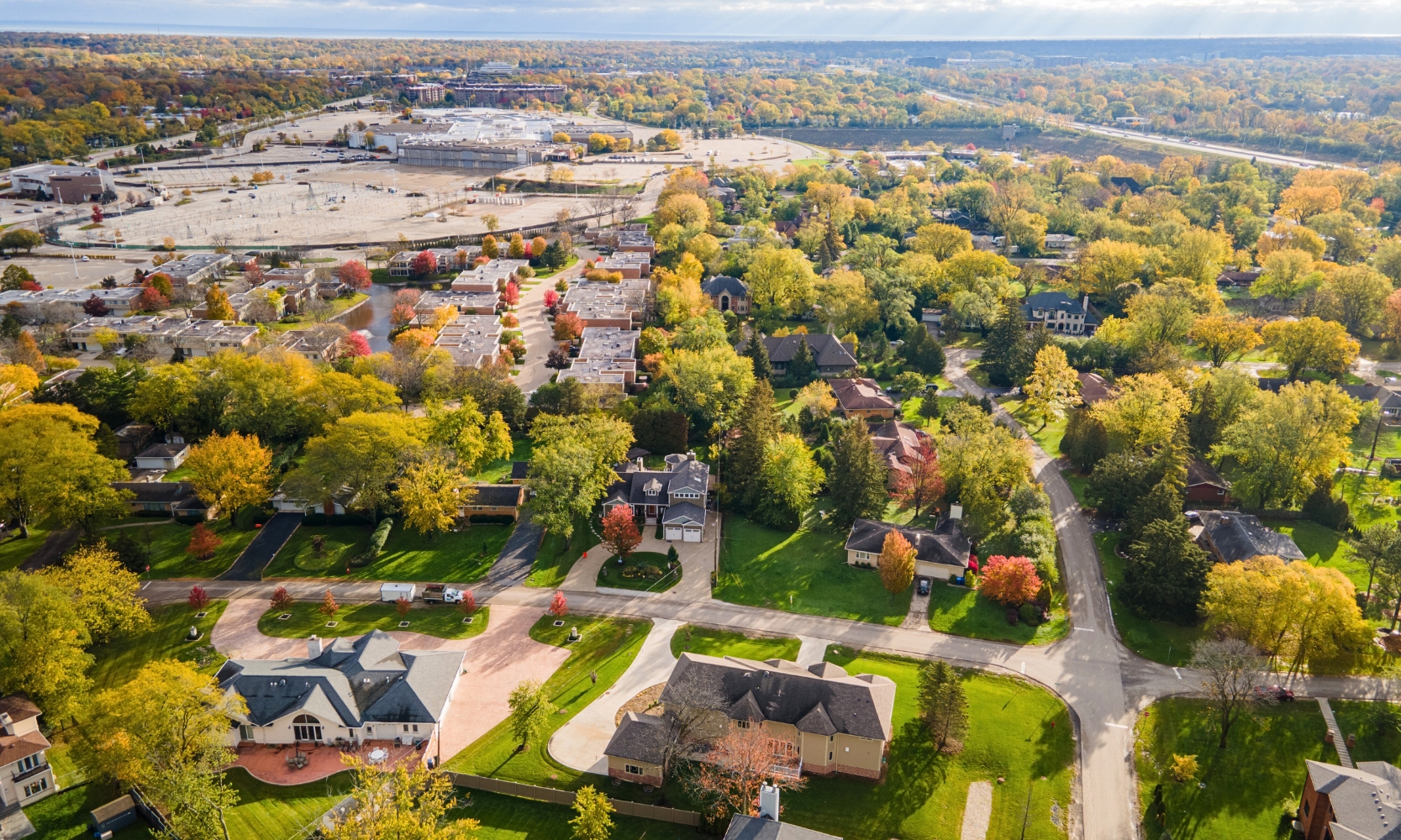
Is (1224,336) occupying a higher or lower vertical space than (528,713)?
higher

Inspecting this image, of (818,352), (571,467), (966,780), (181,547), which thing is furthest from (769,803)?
(818,352)

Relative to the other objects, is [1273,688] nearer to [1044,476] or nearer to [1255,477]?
[1255,477]

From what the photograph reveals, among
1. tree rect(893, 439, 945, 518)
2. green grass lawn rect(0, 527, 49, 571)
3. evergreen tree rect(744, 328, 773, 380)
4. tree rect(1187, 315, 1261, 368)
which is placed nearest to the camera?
green grass lawn rect(0, 527, 49, 571)

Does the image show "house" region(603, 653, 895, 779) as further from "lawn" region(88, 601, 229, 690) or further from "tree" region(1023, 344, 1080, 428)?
"tree" region(1023, 344, 1080, 428)

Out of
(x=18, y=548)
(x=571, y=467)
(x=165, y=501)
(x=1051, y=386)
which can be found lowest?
→ (x=18, y=548)

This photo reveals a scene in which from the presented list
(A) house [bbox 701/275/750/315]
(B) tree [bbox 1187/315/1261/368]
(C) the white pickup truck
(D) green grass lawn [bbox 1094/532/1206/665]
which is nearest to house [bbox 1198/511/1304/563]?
(D) green grass lawn [bbox 1094/532/1206/665]

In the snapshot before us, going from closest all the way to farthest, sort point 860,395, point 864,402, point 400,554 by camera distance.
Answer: point 400,554 < point 864,402 < point 860,395

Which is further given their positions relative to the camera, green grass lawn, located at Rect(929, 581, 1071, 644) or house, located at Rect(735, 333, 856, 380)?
house, located at Rect(735, 333, 856, 380)

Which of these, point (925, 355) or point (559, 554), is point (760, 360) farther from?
point (559, 554)
